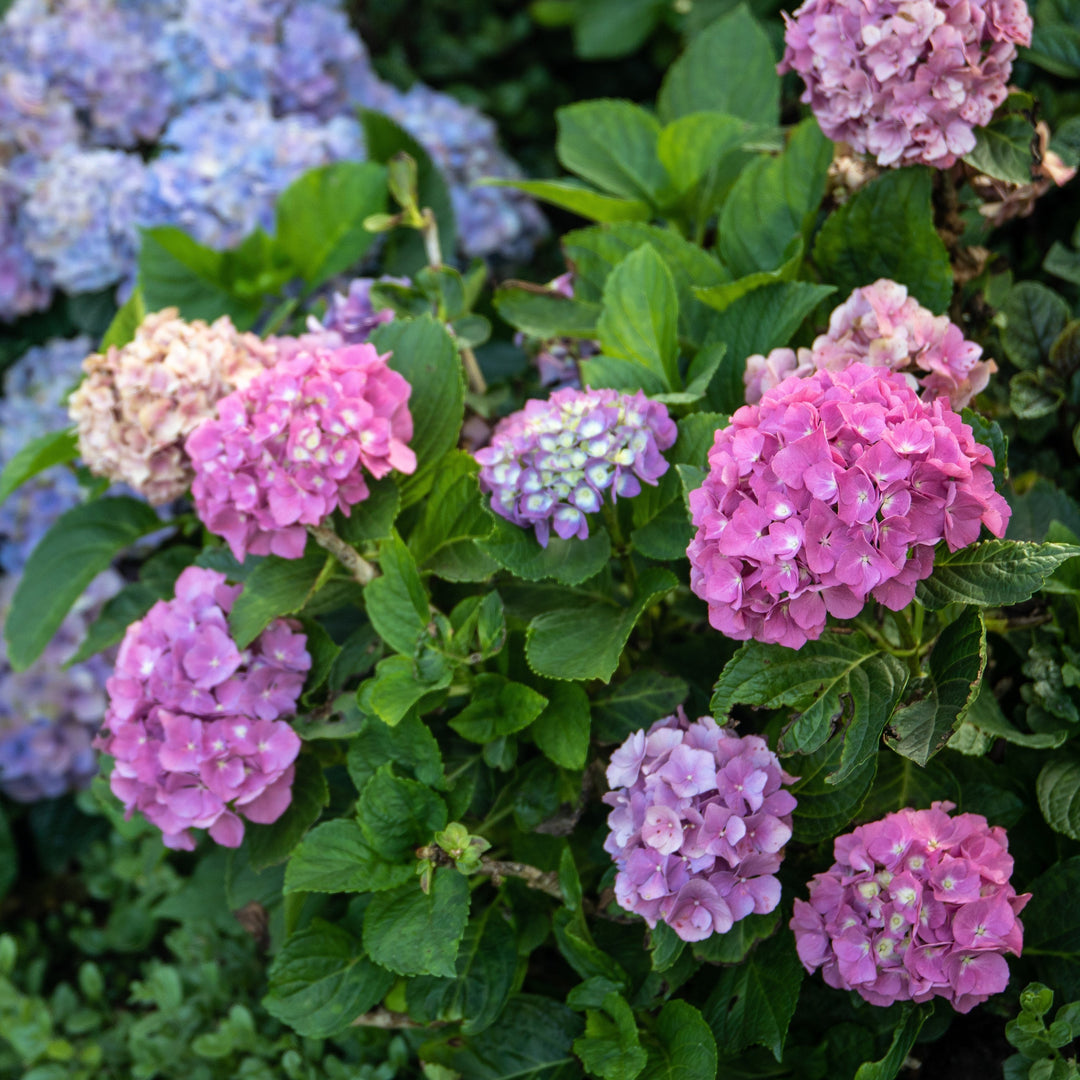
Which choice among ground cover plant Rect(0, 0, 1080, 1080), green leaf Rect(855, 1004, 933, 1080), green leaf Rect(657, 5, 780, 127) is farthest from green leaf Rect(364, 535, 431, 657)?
green leaf Rect(657, 5, 780, 127)

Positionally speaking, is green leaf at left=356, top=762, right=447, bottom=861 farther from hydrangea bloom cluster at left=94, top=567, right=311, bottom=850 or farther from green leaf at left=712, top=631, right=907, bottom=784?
green leaf at left=712, top=631, right=907, bottom=784

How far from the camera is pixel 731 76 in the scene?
6.09 ft

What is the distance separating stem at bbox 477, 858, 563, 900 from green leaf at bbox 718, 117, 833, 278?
2.93 feet

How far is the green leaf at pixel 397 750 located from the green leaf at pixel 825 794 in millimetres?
408

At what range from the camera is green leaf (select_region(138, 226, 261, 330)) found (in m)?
1.89

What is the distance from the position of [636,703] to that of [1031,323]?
838mm

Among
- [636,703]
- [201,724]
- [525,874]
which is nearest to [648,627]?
[636,703]

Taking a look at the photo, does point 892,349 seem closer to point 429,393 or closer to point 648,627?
point 648,627

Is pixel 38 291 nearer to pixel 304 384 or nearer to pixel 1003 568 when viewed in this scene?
pixel 304 384

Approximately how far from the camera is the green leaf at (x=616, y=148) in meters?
1.79

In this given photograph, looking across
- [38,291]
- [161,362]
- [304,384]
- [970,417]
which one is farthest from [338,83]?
[970,417]

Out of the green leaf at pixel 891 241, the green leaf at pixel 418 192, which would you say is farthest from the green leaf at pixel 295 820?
the green leaf at pixel 418 192

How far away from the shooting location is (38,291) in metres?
2.35

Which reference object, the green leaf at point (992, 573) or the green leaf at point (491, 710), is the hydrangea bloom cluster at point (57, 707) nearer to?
the green leaf at point (491, 710)
